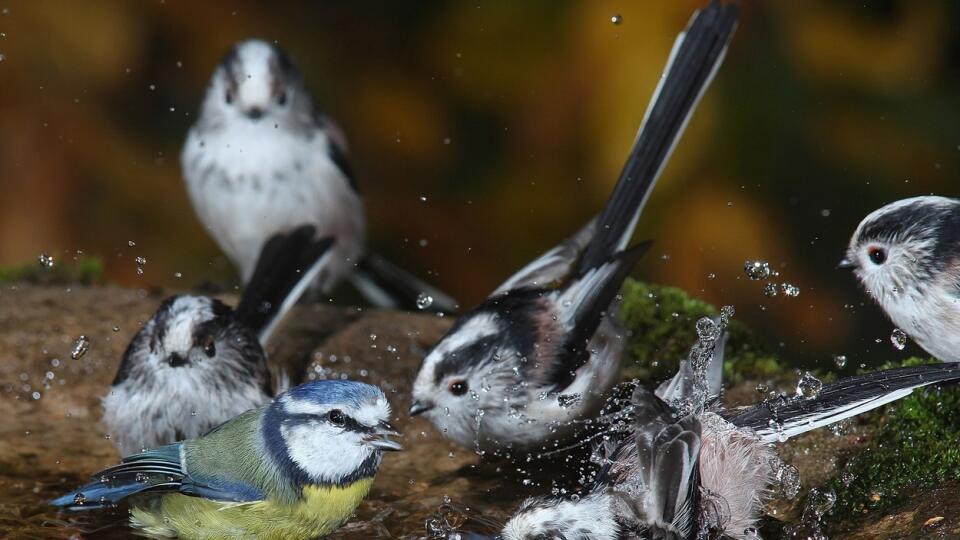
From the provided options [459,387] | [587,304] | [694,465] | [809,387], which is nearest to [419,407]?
[459,387]

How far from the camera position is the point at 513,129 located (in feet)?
16.6

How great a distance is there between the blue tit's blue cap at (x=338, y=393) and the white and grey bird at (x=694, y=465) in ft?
1.41

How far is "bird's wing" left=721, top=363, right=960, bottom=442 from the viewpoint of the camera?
2516mm

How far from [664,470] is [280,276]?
1829 mm

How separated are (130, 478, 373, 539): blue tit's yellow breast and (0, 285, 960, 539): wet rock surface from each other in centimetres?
14

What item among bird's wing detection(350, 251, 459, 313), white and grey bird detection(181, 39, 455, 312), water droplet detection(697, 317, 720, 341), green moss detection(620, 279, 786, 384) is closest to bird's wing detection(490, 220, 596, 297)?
green moss detection(620, 279, 786, 384)

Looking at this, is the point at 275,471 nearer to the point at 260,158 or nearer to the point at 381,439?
the point at 381,439

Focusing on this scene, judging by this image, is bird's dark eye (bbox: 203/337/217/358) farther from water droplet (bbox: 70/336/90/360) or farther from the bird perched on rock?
water droplet (bbox: 70/336/90/360)

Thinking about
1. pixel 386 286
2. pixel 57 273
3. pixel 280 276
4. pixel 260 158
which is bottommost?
pixel 280 276

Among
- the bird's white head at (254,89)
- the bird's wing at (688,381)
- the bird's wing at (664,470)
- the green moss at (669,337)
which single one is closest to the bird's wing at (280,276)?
the bird's white head at (254,89)

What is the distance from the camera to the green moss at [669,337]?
11.4 feet

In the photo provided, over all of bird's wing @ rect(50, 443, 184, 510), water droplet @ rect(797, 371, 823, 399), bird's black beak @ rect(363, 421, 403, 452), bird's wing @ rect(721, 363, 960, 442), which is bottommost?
bird's wing @ rect(721, 363, 960, 442)

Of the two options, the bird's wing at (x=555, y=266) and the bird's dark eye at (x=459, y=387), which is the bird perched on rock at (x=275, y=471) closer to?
the bird's dark eye at (x=459, y=387)

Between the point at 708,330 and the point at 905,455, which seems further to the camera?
the point at 708,330
